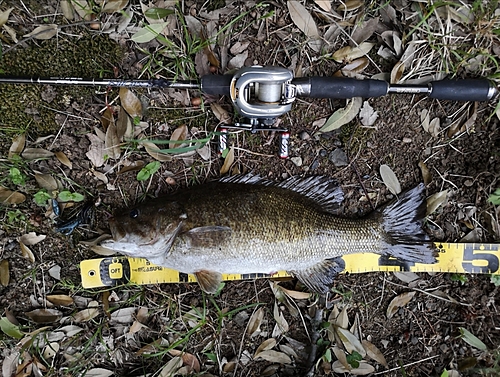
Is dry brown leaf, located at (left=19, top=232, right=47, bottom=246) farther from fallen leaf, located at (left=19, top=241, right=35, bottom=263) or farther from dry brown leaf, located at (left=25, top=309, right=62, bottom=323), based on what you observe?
dry brown leaf, located at (left=25, top=309, right=62, bottom=323)

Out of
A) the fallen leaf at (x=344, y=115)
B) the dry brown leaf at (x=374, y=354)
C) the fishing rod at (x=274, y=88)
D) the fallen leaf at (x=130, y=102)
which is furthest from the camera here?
the dry brown leaf at (x=374, y=354)

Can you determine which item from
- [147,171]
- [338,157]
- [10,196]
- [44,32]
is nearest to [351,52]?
[338,157]

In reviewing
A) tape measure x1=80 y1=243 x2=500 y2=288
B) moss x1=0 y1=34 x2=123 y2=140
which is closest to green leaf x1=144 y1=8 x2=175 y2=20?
moss x1=0 y1=34 x2=123 y2=140

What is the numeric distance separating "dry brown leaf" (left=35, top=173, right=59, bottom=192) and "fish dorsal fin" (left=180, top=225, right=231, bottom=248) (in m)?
1.05

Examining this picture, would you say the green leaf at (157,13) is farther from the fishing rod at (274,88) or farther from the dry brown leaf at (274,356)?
the dry brown leaf at (274,356)

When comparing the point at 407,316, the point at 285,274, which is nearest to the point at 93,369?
the point at 285,274

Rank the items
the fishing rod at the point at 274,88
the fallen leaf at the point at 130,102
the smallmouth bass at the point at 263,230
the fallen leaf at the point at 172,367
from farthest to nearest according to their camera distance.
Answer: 1. the fallen leaf at the point at 172,367
2. the fallen leaf at the point at 130,102
3. the smallmouth bass at the point at 263,230
4. the fishing rod at the point at 274,88

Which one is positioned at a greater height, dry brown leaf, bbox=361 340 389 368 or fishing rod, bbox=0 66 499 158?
fishing rod, bbox=0 66 499 158

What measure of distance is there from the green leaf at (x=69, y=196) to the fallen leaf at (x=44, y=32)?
108 cm

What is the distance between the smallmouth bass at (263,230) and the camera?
7.73 feet

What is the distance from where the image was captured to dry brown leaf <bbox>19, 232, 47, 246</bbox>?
2.62 meters

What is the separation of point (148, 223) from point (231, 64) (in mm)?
1269

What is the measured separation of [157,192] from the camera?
2.65 meters

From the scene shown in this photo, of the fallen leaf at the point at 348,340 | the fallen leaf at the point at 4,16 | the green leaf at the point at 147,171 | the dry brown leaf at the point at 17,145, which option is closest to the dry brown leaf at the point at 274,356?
the fallen leaf at the point at 348,340
